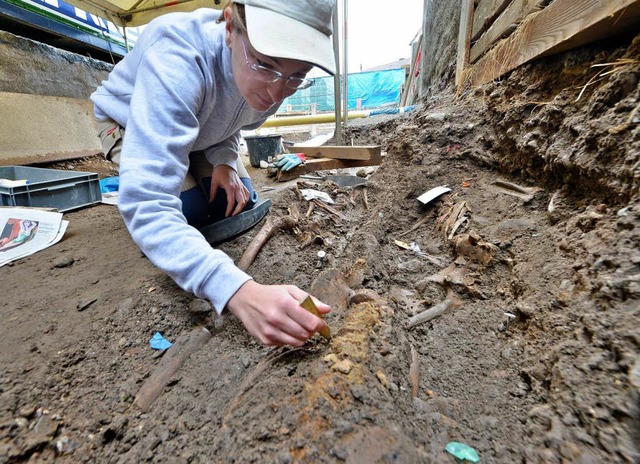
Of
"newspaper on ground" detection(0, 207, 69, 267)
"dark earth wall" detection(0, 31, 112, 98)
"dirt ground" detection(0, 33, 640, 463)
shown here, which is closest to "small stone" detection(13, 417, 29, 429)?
"dirt ground" detection(0, 33, 640, 463)

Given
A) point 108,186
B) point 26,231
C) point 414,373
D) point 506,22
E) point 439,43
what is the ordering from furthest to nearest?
point 439,43 < point 108,186 < point 506,22 < point 26,231 < point 414,373

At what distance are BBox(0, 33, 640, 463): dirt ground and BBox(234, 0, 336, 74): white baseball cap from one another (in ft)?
3.35

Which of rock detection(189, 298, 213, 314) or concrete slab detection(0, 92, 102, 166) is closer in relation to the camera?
rock detection(189, 298, 213, 314)

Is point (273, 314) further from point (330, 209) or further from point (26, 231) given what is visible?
point (26, 231)

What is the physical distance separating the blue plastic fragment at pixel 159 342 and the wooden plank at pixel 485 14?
3714 millimetres

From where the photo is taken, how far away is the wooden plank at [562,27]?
1.28 m

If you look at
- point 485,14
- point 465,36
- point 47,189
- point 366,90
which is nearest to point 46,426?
point 47,189

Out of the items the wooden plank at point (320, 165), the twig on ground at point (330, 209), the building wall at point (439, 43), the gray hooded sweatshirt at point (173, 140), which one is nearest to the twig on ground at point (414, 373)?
the gray hooded sweatshirt at point (173, 140)

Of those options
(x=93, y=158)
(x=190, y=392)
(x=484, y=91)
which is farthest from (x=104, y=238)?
(x=93, y=158)

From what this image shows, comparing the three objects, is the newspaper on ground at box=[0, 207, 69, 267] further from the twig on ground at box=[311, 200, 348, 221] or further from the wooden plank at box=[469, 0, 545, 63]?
the wooden plank at box=[469, 0, 545, 63]

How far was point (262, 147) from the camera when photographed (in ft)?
18.4

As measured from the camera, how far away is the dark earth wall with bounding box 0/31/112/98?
4438 millimetres

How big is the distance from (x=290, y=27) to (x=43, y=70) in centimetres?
623

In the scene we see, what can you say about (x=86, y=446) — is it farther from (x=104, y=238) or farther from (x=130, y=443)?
(x=104, y=238)
